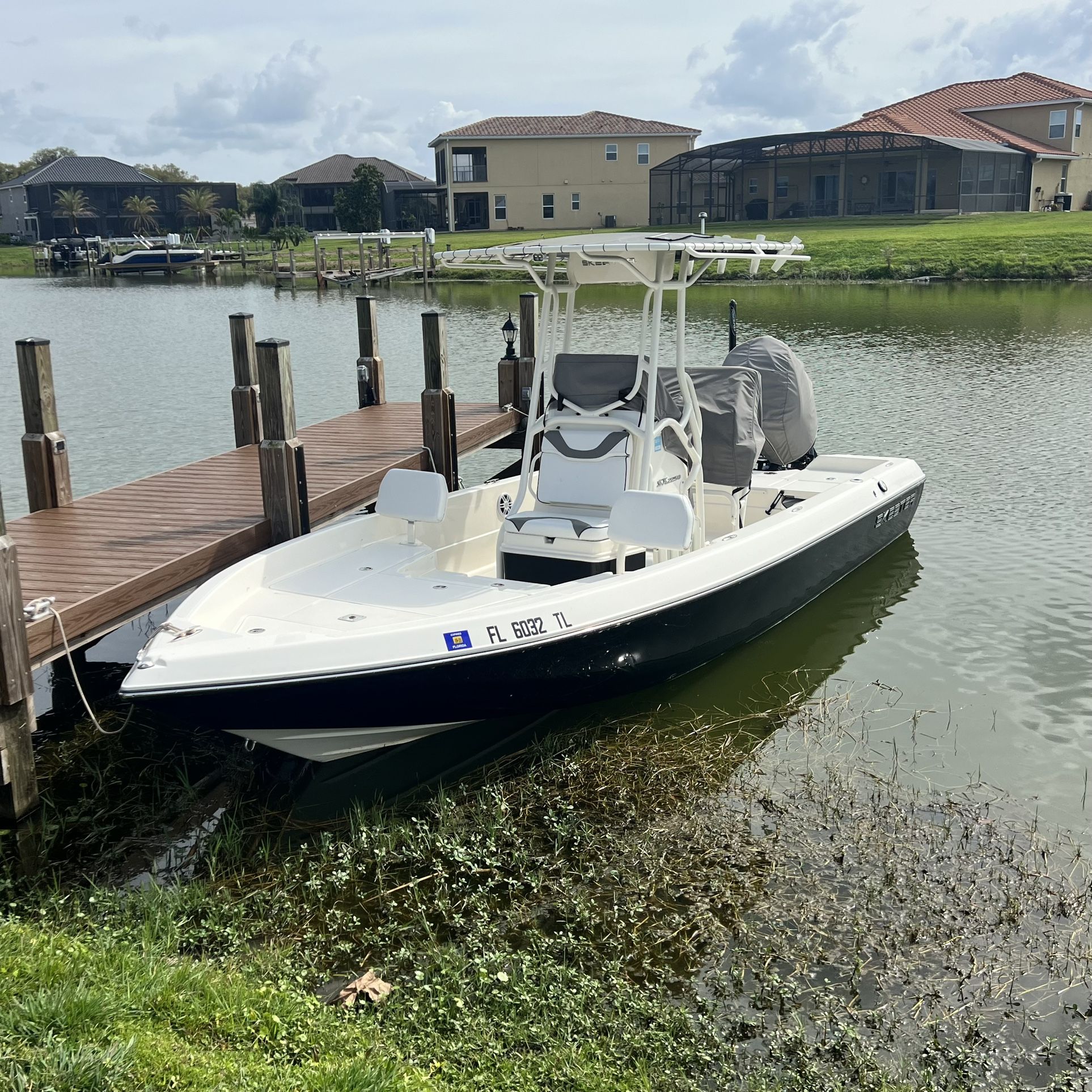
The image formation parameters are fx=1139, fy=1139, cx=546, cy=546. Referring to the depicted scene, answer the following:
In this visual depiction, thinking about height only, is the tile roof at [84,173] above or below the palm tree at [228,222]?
above

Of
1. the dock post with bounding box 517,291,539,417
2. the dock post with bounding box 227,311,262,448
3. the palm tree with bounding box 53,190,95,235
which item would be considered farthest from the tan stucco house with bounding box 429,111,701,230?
the dock post with bounding box 227,311,262,448

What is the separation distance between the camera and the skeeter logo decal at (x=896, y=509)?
10.2 meters

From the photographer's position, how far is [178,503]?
8.90 metres

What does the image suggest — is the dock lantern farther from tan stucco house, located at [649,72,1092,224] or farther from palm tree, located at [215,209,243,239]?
palm tree, located at [215,209,243,239]

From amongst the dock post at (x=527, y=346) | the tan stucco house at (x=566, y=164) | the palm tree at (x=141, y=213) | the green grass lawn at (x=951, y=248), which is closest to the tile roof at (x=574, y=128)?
the tan stucco house at (x=566, y=164)

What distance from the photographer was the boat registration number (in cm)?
649

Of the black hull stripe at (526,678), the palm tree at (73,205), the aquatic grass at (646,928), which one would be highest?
the palm tree at (73,205)

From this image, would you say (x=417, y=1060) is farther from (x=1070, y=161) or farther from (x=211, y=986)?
(x=1070, y=161)

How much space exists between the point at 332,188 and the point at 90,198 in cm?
1880

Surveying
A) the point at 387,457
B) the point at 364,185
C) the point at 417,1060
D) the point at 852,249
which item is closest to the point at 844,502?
the point at 387,457

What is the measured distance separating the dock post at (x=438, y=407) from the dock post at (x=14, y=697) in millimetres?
5151

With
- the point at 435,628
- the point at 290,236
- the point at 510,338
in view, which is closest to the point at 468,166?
the point at 290,236

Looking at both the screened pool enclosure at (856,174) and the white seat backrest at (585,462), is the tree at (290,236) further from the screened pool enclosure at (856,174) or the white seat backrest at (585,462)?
the white seat backrest at (585,462)

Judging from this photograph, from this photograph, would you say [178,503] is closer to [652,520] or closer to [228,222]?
[652,520]
